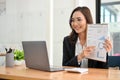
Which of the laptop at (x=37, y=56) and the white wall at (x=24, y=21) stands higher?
the white wall at (x=24, y=21)

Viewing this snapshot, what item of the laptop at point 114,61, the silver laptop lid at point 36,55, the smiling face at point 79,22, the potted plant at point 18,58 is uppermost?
the smiling face at point 79,22

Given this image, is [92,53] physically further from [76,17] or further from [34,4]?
[34,4]

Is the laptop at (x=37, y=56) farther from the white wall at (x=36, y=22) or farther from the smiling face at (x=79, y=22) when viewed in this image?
the white wall at (x=36, y=22)

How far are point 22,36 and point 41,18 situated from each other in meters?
0.47

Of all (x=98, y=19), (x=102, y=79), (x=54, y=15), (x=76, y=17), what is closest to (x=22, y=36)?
(x=54, y=15)

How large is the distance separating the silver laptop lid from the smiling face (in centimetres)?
62

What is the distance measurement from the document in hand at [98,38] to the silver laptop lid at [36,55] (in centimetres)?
41

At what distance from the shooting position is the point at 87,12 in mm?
2260

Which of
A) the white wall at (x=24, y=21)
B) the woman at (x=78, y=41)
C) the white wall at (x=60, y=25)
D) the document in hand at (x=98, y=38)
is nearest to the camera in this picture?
the document in hand at (x=98, y=38)

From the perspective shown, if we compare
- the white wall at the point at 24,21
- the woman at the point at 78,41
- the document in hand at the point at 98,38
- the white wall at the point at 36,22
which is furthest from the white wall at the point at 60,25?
the document in hand at the point at 98,38

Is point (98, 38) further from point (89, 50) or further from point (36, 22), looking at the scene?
point (36, 22)

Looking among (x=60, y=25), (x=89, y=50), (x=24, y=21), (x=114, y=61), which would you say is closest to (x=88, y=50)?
(x=89, y=50)

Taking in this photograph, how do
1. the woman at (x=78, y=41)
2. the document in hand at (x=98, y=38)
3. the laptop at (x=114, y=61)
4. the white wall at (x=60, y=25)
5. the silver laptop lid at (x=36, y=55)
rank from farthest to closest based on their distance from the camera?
1. the white wall at (x=60, y=25)
2. the laptop at (x=114, y=61)
3. the woman at (x=78, y=41)
4. the document in hand at (x=98, y=38)
5. the silver laptop lid at (x=36, y=55)

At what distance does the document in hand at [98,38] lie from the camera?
5.57 ft
